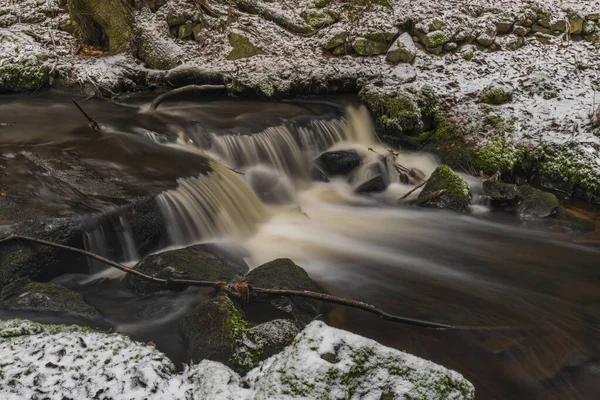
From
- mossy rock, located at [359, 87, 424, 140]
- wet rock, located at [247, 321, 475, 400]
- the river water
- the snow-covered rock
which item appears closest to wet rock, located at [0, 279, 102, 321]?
the river water

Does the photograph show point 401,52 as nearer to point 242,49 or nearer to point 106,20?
point 242,49

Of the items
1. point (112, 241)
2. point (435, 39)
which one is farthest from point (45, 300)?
point (435, 39)

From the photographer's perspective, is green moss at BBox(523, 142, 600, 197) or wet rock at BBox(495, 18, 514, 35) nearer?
green moss at BBox(523, 142, 600, 197)

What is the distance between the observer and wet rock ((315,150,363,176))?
25.6ft

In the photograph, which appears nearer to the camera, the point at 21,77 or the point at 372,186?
the point at 372,186

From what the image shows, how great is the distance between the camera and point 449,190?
22.0 ft

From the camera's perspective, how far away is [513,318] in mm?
4152

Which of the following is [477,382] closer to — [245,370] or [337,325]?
[337,325]

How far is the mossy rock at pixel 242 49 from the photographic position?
962cm

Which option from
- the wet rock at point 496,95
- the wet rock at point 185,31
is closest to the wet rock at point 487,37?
the wet rock at point 496,95

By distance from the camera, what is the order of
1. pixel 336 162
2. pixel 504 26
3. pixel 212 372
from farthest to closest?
pixel 504 26 < pixel 336 162 < pixel 212 372

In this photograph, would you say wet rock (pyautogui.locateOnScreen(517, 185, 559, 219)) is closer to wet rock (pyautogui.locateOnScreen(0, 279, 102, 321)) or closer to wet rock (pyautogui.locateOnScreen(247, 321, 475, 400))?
wet rock (pyautogui.locateOnScreen(247, 321, 475, 400))

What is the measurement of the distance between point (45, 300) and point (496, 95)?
26.4 ft

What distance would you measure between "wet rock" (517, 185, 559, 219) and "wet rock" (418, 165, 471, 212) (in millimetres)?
773
